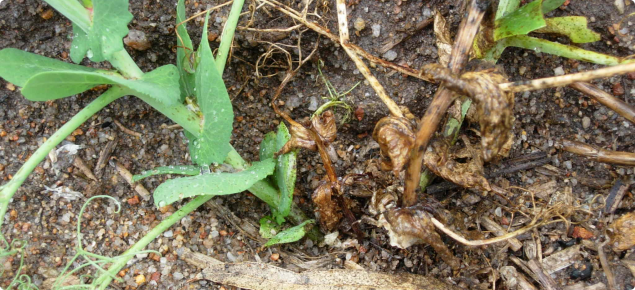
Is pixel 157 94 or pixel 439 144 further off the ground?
pixel 157 94

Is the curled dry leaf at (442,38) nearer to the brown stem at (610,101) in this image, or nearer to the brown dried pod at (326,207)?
the brown stem at (610,101)

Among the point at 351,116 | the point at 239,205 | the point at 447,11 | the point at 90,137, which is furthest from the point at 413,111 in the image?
the point at 90,137

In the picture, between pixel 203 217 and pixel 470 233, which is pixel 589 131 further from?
pixel 203 217

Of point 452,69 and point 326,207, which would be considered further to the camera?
point 326,207

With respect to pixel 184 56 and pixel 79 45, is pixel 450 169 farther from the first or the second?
pixel 79 45

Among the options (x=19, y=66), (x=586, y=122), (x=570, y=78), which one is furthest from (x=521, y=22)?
(x=19, y=66)

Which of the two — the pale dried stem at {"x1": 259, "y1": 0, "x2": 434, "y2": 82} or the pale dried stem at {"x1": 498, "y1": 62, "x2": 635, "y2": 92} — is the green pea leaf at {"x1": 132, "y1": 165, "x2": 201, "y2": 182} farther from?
the pale dried stem at {"x1": 498, "y1": 62, "x2": 635, "y2": 92}
